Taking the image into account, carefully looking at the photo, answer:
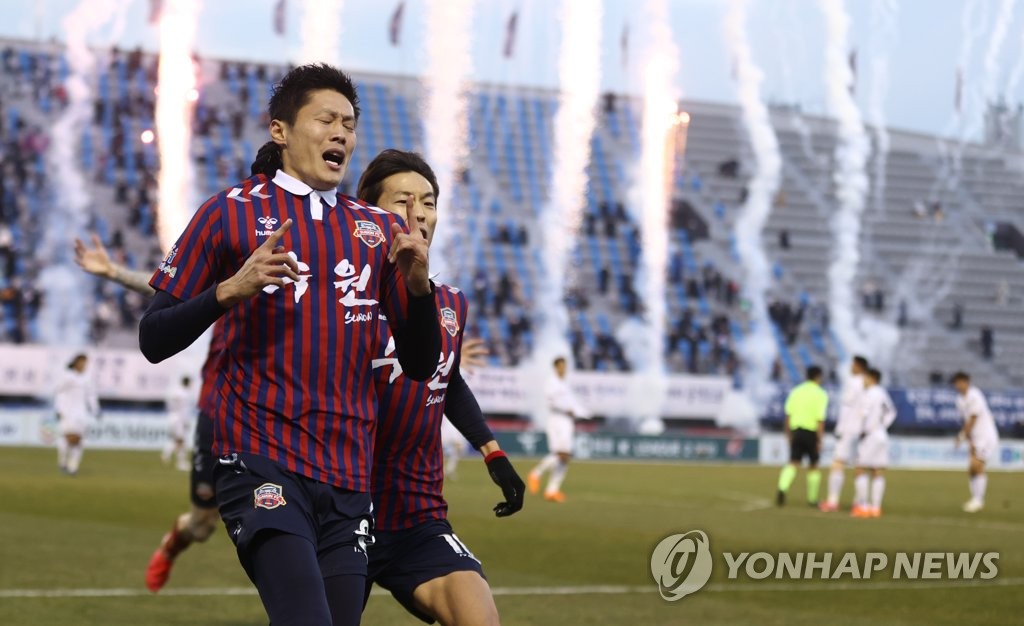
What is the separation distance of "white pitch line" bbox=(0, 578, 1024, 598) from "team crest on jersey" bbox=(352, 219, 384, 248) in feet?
23.4

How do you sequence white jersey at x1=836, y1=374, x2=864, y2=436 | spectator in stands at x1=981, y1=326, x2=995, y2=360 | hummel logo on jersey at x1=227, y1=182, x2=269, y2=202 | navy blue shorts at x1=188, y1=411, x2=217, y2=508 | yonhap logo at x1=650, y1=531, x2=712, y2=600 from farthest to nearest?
1. spectator in stands at x1=981, y1=326, x2=995, y2=360
2. white jersey at x1=836, y1=374, x2=864, y2=436
3. yonhap logo at x1=650, y1=531, x2=712, y2=600
4. navy blue shorts at x1=188, y1=411, x2=217, y2=508
5. hummel logo on jersey at x1=227, y1=182, x2=269, y2=202

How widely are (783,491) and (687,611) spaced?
1380 centimetres

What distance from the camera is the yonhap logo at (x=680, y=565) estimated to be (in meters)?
12.7

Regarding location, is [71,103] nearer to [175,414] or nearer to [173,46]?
[173,46]

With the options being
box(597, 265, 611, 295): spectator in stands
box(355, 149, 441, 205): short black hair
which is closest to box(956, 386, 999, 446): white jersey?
box(355, 149, 441, 205): short black hair

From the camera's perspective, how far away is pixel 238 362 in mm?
4789

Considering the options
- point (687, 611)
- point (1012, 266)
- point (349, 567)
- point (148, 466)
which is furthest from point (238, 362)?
point (1012, 266)

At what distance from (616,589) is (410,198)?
286 inches

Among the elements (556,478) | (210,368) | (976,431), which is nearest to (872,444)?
(976,431)

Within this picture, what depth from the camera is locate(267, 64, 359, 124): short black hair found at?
4957mm

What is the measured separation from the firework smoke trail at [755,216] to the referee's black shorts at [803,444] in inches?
832

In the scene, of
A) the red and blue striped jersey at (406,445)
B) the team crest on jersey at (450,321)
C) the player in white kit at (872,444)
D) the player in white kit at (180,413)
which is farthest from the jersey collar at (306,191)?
the player in white kit at (180,413)

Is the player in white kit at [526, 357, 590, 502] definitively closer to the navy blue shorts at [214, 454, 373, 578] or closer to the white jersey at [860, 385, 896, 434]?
the white jersey at [860, 385, 896, 434]

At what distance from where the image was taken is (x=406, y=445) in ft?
19.2
